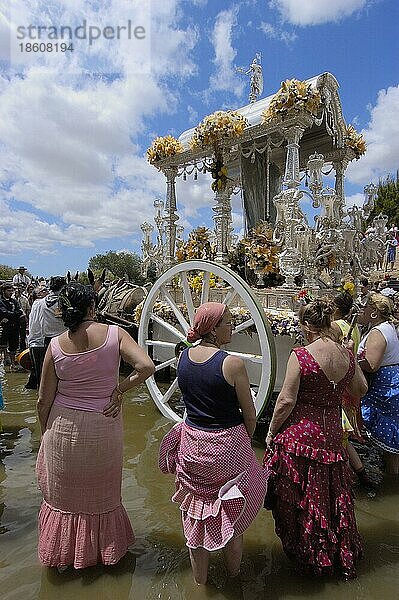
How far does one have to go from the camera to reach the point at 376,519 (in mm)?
3189

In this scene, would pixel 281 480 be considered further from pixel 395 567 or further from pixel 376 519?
pixel 376 519

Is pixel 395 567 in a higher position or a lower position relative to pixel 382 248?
lower

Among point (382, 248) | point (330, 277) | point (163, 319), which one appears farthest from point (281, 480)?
point (382, 248)

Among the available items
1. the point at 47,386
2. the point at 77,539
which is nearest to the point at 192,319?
the point at 47,386

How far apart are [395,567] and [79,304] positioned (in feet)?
7.67

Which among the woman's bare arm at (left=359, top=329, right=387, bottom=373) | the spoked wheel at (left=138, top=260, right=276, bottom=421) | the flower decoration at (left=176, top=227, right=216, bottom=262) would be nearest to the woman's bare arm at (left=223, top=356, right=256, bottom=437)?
the spoked wheel at (left=138, top=260, right=276, bottom=421)

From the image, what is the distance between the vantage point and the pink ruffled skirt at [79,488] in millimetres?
2346

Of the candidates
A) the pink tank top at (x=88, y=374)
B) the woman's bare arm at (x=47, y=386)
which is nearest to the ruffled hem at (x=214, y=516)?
the pink tank top at (x=88, y=374)

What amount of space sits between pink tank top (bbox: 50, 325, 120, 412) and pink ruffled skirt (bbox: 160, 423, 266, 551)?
492 mm

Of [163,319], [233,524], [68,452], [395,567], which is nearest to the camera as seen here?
[233,524]

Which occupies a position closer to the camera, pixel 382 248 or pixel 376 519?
pixel 376 519

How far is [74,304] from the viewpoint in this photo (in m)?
2.34

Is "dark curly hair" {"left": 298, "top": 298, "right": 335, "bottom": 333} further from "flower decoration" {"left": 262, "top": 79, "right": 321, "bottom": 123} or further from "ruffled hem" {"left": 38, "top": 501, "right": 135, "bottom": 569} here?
"flower decoration" {"left": 262, "top": 79, "right": 321, "bottom": 123}

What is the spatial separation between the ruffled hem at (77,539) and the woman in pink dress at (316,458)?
93 centimetres
